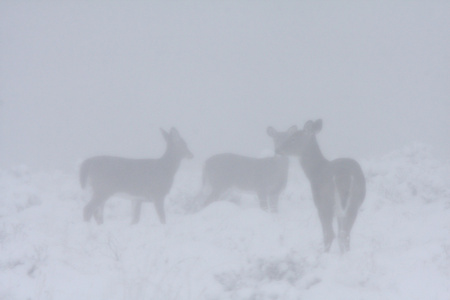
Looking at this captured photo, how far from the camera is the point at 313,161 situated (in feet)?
27.5

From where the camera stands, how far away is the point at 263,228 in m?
7.71

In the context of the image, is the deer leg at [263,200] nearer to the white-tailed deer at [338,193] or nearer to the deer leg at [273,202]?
the deer leg at [273,202]

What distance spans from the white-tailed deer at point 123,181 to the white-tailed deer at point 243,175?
7.05 ft

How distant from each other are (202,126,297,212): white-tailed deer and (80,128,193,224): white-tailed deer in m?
2.15

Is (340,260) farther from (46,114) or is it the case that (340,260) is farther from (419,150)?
(46,114)

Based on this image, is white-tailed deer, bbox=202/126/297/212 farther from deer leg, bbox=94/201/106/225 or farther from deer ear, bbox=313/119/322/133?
deer ear, bbox=313/119/322/133

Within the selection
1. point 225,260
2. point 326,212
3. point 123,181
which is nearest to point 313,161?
point 326,212

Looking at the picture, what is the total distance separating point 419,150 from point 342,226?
13623mm

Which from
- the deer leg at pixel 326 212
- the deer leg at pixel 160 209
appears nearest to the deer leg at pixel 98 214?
the deer leg at pixel 160 209

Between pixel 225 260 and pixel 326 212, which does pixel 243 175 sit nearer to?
pixel 326 212

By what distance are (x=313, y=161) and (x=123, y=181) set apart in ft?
15.5

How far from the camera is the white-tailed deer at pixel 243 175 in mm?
13875

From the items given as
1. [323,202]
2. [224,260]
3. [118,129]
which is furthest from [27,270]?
[118,129]

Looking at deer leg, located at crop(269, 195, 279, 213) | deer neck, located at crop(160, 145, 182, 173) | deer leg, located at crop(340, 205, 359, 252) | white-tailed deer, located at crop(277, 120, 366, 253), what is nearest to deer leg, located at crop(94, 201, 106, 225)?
deer neck, located at crop(160, 145, 182, 173)
